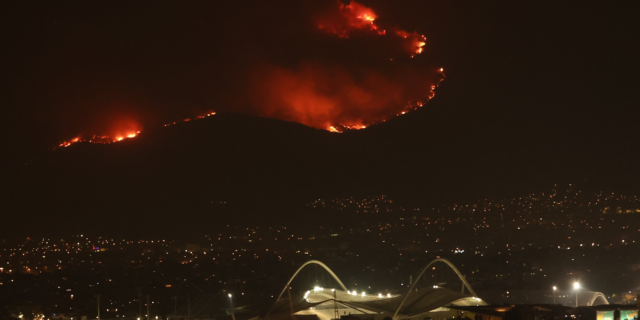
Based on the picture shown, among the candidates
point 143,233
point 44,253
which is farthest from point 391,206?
point 44,253

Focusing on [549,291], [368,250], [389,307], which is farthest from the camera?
[368,250]

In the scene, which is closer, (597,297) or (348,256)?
(597,297)

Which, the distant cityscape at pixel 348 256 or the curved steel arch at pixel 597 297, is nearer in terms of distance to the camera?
the curved steel arch at pixel 597 297

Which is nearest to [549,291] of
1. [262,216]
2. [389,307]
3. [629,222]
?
[389,307]

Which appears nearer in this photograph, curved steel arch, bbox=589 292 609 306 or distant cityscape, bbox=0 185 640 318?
curved steel arch, bbox=589 292 609 306

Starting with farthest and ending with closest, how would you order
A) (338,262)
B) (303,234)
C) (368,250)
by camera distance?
(303,234)
(368,250)
(338,262)

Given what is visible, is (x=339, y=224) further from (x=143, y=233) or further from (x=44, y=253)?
(x=44, y=253)

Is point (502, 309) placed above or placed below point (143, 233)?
below

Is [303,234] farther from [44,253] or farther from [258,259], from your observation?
[44,253]

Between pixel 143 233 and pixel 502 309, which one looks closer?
pixel 502 309
